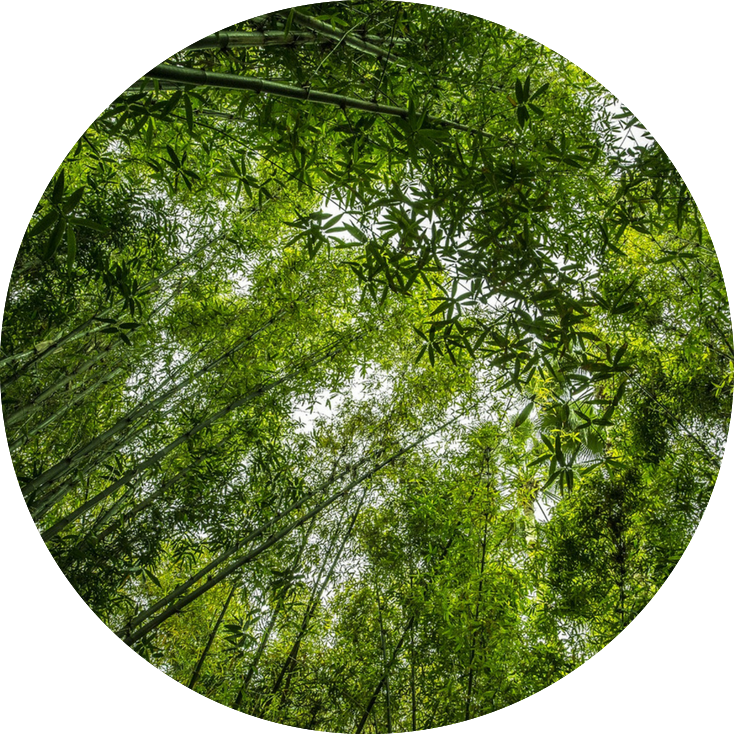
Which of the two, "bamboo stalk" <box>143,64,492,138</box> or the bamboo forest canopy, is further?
the bamboo forest canopy

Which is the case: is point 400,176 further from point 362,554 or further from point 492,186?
point 362,554

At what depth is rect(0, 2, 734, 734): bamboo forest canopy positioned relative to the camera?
1774 mm

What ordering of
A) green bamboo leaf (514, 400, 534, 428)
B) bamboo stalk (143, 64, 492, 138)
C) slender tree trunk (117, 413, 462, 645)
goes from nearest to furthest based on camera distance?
bamboo stalk (143, 64, 492, 138) < green bamboo leaf (514, 400, 534, 428) < slender tree trunk (117, 413, 462, 645)

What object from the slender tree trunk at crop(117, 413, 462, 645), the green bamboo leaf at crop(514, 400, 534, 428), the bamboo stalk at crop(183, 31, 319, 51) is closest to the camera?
the bamboo stalk at crop(183, 31, 319, 51)

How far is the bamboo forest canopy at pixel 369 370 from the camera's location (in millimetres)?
1774

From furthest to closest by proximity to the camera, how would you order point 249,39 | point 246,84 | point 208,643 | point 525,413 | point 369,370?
point 369,370
point 208,643
point 525,413
point 249,39
point 246,84

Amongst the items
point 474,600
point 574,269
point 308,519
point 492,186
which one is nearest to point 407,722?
point 474,600

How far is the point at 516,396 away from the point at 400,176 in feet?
5.01

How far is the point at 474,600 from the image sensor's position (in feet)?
8.52

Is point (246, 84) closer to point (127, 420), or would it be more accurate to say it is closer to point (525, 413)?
point (525, 413)

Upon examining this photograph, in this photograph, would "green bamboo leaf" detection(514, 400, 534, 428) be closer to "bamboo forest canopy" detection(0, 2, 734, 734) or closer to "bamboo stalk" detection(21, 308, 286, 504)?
"bamboo forest canopy" detection(0, 2, 734, 734)

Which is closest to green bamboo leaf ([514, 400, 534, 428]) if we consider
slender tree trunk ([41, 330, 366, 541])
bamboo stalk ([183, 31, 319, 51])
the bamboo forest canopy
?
the bamboo forest canopy

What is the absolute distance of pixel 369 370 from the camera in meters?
3.29

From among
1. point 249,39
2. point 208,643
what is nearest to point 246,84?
point 249,39
